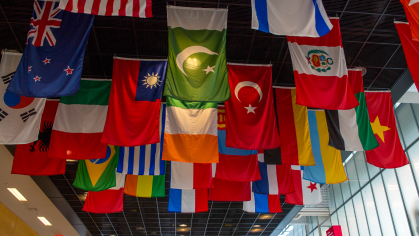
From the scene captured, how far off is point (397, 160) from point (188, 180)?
6071mm

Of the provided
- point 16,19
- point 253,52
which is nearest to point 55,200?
point 16,19

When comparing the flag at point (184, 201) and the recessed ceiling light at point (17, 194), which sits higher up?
the recessed ceiling light at point (17, 194)

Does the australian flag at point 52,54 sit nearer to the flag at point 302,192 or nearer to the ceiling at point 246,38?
the ceiling at point 246,38

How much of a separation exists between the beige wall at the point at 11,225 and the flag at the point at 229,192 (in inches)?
460

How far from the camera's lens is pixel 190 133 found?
797 centimetres

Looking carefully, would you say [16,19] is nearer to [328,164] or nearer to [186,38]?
[186,38]

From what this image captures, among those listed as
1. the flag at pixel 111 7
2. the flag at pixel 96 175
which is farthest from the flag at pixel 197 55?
the flag at pixel 96 175

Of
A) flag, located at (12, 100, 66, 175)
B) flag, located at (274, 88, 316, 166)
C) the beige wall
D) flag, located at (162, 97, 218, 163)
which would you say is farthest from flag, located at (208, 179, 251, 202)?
the beige wall

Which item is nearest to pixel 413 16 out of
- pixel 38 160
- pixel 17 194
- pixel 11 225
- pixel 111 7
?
pixel 111 7

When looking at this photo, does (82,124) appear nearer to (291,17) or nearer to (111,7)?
Result: (111,7)

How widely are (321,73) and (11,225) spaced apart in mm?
17343

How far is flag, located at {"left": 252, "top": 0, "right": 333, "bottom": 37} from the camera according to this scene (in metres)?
6.59

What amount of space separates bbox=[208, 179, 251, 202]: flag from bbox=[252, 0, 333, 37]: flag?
20.0 ft

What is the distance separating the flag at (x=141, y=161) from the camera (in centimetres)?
998
